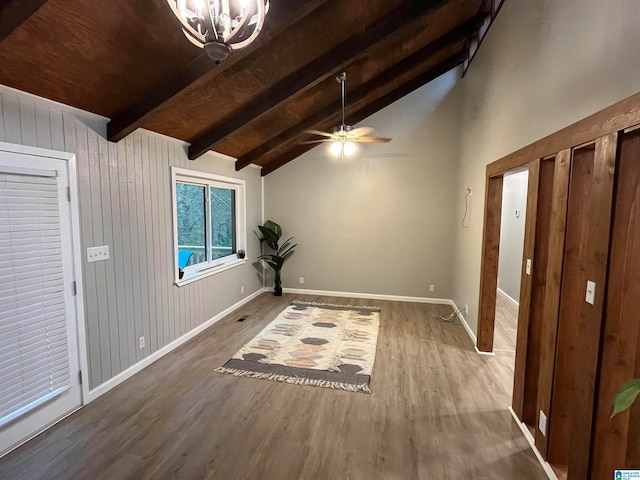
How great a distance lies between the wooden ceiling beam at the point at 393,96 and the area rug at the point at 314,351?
9.06 feet

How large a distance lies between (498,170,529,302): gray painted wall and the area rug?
2663 millimetres

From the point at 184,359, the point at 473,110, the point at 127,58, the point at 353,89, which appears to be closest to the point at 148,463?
the point at 184,359

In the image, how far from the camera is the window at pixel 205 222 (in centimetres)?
384

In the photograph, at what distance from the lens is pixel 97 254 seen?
104 inches

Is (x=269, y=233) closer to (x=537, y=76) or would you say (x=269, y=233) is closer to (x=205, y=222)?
(x=205, y=222)

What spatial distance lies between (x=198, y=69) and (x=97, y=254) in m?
1.74

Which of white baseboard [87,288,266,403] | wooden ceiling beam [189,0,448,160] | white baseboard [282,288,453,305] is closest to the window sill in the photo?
white baseboard [87,288,266,403]

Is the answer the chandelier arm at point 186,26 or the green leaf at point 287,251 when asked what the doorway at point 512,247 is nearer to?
the green leaf at point 287,251

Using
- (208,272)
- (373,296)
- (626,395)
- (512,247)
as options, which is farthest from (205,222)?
(512,247)

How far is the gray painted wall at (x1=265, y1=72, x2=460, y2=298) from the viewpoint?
5199mm

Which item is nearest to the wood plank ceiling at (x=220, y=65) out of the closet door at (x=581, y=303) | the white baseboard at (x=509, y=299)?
the closet door at (x=581, y=303)

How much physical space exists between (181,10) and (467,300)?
433cm

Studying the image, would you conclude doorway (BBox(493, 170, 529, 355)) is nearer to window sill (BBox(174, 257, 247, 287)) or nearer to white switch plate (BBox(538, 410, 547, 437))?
white switch plate (BBox(538, 410, 547, 437))

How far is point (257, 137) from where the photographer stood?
4.39 metres
